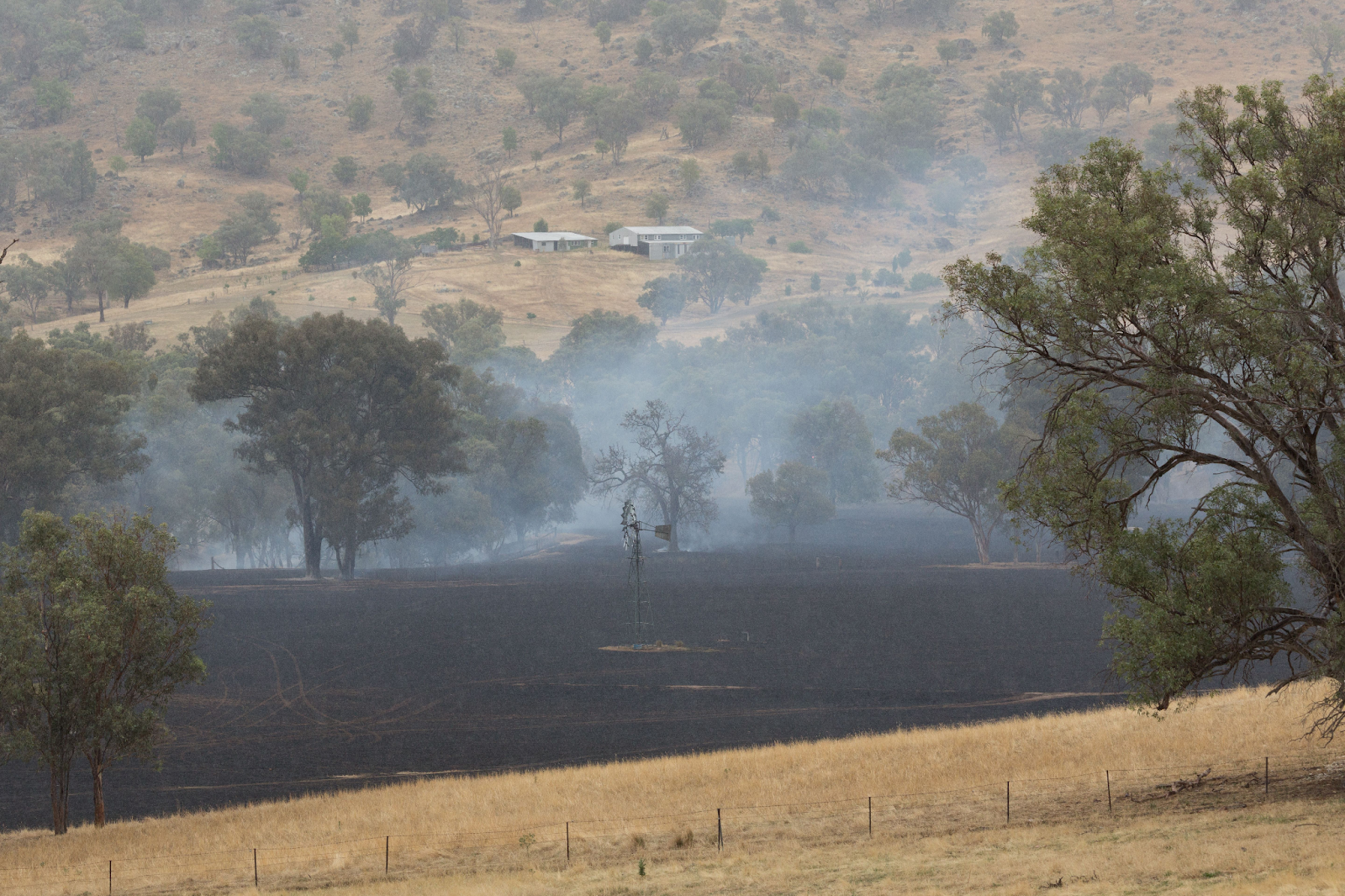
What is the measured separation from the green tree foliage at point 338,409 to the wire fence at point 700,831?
199 ft

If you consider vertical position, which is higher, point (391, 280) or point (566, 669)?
point (391, 280)

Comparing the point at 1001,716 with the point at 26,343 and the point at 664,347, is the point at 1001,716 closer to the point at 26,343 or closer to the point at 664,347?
the point at 26,343

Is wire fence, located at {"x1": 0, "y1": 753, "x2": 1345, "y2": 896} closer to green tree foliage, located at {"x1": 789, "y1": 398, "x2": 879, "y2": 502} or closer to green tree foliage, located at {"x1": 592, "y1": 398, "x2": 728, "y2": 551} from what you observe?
green tree foliage, located at {"x1": 592, "y1": 398, "x2": 728, "y2": 551}

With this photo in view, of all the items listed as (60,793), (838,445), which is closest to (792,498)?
(838,445)

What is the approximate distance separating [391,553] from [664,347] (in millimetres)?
66684

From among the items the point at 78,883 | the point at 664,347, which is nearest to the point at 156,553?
the point at 78,883

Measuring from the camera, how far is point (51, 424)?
7838cm

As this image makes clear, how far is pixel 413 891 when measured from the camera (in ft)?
78.5

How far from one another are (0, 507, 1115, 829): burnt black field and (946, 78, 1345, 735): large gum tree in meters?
26.8

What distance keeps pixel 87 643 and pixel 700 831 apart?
56.7ft

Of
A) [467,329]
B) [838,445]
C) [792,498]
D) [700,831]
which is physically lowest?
[700,831]

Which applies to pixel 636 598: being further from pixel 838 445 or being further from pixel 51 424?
pixel 838 445

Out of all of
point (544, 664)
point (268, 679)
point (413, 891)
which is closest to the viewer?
point (413, 891)

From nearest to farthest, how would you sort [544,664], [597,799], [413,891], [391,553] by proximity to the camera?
[413,891] < [597,799] < [544,664] < [391,553]
